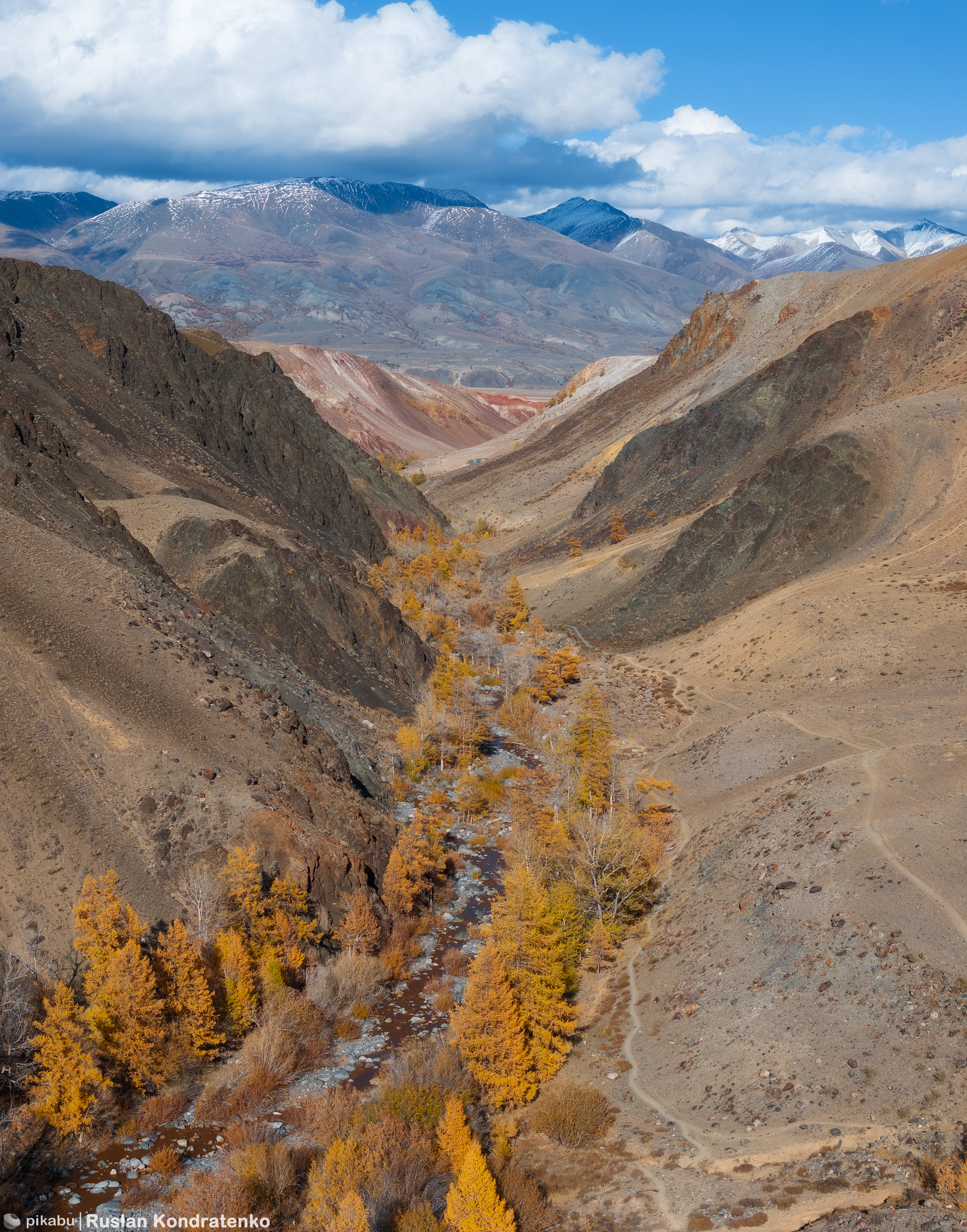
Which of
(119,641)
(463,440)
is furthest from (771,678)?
(463,440)

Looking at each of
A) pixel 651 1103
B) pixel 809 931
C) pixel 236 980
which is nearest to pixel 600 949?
pixel 809 931

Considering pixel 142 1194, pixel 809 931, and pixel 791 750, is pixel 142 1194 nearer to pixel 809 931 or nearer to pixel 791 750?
pixel 809 931

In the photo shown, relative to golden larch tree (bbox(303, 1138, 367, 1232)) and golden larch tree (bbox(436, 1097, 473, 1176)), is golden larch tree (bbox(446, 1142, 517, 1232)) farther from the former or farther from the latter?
golden larch tree (bbox(436, 1097, 473, 1176))

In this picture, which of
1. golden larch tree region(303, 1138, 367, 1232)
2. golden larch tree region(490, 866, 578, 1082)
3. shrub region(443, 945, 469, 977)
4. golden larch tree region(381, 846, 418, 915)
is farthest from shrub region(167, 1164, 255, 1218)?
golden larch tree region(381, 846, 418, 915)

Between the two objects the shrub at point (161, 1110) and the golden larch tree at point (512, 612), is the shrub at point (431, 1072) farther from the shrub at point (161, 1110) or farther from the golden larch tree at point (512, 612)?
the golden larch tree at point (512, 612)

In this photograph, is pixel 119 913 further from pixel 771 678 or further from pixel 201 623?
pixel 771 678
